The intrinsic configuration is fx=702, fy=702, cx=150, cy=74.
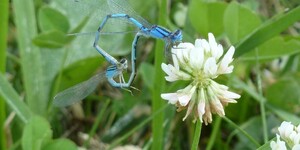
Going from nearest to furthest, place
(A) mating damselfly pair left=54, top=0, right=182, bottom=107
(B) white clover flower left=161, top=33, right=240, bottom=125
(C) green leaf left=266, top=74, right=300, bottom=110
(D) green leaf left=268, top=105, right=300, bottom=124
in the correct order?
(B) white clover flower left=161, top=33, right=240, bottom=125 < (A) mating damselfly pair left=54, top=0, right=182, bottom=107 < (D) green leaf left=268, top=105, right=300, bottom=124 < (C) green leaf left=266, top=74, right=300, bottom=110

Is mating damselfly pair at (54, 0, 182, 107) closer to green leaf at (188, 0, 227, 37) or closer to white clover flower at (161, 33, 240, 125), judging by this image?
white clover flower at (161, 33, 240, 125)

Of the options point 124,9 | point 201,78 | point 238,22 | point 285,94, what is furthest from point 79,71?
point 201,78

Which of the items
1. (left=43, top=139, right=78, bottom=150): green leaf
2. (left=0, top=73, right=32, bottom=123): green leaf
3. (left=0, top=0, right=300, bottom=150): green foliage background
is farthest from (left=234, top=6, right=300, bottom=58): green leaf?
(left=0, top=73, right=32, bottom=123): green leaf

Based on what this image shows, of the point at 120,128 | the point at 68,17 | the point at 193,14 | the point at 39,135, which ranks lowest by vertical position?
the point at 39,135

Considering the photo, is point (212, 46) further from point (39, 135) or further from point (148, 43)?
point (148, 43)

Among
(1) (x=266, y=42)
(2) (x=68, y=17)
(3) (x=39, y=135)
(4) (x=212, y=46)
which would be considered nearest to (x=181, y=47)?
(4) (x=212, y=46)

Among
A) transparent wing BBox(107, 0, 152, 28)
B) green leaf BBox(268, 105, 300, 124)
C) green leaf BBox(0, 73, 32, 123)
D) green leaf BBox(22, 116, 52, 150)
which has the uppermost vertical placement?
green leaf BBox(268, 105, 300, 124)

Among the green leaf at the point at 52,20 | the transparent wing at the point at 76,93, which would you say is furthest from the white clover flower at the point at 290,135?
the green leaf at the point at 52,20
